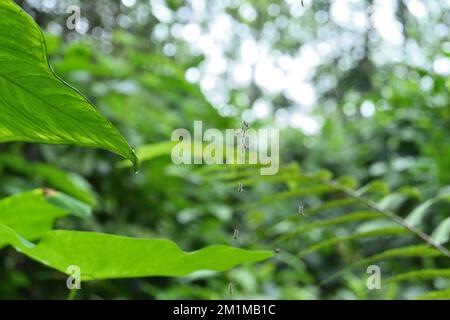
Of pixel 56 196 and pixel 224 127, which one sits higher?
pixel 224 127

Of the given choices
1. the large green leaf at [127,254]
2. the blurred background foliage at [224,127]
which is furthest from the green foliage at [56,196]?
the blurred background foliage at [224,127]

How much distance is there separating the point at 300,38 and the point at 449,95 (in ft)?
5.34

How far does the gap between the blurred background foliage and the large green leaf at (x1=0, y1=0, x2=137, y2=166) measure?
578 millimetres

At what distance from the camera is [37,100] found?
1.10ft

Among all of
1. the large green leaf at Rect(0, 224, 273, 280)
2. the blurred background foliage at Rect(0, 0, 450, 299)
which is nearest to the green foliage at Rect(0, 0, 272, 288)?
the large green leaf at Rect(0, 224, 273, 280)

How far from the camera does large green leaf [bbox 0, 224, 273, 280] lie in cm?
45

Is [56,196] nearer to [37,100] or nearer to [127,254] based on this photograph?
[127,254]

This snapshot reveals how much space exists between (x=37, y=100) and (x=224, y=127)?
141 centimetres

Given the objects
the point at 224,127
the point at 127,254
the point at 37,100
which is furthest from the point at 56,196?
the point at 224,127

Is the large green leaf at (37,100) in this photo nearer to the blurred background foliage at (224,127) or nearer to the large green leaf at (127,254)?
the large green leaf at (127,254)

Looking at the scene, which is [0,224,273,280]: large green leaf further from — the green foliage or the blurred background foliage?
the blurred background foliage

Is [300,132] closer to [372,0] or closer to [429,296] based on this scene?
[372,0]
